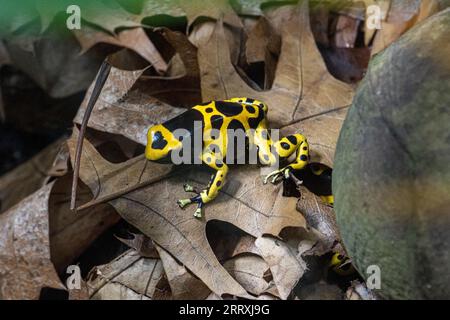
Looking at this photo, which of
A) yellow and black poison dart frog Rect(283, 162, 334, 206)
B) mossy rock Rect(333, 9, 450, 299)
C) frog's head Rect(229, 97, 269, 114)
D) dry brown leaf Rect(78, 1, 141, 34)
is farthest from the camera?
dry brown leaf Rect(78, 1, 141, 34)

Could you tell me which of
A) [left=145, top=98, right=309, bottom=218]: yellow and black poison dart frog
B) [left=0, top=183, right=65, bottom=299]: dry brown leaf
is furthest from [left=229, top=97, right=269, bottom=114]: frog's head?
[left=0, top=183, right=65, bottom=299]: dry brown leaf

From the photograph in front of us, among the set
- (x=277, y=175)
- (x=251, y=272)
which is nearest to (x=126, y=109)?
(x=277, y=175)

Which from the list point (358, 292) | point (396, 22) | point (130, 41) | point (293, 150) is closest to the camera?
point (358, 292)

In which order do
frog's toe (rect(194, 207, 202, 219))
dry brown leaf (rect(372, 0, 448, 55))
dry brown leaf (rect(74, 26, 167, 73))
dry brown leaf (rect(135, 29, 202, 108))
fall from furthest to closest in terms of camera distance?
dry brown leaf (rect(74, 26, 167, 73))
dry brown leaf (rect(372, 0, 448, 55))
dry brown leaf (rect(135, 29, 202, 108))
frog's toe (rect(194, 207, 202, 219))

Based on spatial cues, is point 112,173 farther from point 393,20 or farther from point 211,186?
point 393,20

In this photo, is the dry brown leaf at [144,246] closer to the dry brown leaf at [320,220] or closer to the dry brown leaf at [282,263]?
the dry brown leaf at [282,263]

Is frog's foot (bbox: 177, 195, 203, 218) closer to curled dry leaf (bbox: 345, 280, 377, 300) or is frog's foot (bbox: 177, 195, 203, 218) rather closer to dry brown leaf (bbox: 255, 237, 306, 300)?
dry brown leaf (bbox: 255, 237, 306, 300)
